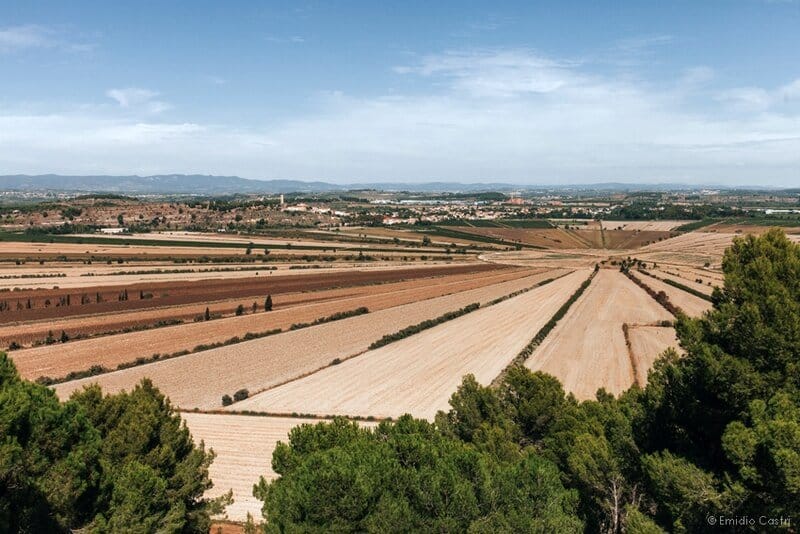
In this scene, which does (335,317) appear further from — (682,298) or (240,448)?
(682,298)

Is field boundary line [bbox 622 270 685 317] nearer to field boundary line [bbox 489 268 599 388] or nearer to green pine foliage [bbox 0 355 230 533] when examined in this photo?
field boundary line [bbox 489 268 599 388]

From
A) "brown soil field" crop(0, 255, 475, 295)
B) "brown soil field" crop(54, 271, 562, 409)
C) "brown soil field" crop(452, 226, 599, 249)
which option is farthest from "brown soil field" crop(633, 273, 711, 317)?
"brown soil field" crop(452, 226, 599, 249)

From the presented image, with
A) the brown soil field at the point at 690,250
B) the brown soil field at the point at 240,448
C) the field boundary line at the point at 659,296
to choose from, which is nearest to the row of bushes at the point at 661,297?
the field boundary line at the point at 659,296

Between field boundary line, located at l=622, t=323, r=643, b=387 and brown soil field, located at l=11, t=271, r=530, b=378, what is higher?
field boundary line, located at l=622, t=323, r=643, b=387

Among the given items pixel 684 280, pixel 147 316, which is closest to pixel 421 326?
pixel 147 316

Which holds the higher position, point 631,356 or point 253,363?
point 631,356
